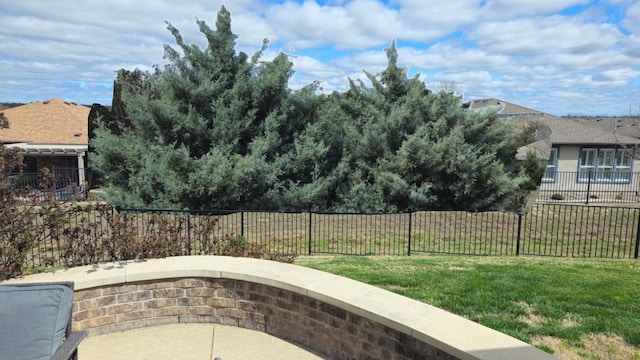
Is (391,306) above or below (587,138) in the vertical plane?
below

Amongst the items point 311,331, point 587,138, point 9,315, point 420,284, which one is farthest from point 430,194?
point 587,138

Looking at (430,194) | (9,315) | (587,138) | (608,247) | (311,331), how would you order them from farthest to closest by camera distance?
(587,138) < (430,194) < (608,247) < (311,331) < (9,315)

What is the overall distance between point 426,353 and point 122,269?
3.09 meters

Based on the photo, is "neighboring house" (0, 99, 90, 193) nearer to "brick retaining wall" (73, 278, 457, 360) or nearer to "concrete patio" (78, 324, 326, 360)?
"brick retaining wall" (73, 278, 457, 360)

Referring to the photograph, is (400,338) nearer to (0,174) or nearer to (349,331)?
(349,331)

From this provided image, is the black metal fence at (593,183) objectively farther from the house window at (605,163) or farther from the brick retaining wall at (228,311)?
the brick retaining wall at (228,311)

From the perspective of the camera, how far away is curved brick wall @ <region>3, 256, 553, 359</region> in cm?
319

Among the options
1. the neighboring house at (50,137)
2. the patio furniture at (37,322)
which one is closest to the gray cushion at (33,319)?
the patio furniture at (37,322)

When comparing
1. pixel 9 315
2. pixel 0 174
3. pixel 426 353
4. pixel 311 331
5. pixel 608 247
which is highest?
pixel 0 174

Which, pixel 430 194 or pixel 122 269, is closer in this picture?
pixel 122 269

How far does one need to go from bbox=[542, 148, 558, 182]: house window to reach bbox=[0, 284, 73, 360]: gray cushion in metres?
28.5

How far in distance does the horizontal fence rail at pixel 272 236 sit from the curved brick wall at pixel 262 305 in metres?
0.62

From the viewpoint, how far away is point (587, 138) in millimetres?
27203

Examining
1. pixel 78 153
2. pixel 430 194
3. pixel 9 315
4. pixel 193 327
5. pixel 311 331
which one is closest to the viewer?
pixel 9 315
